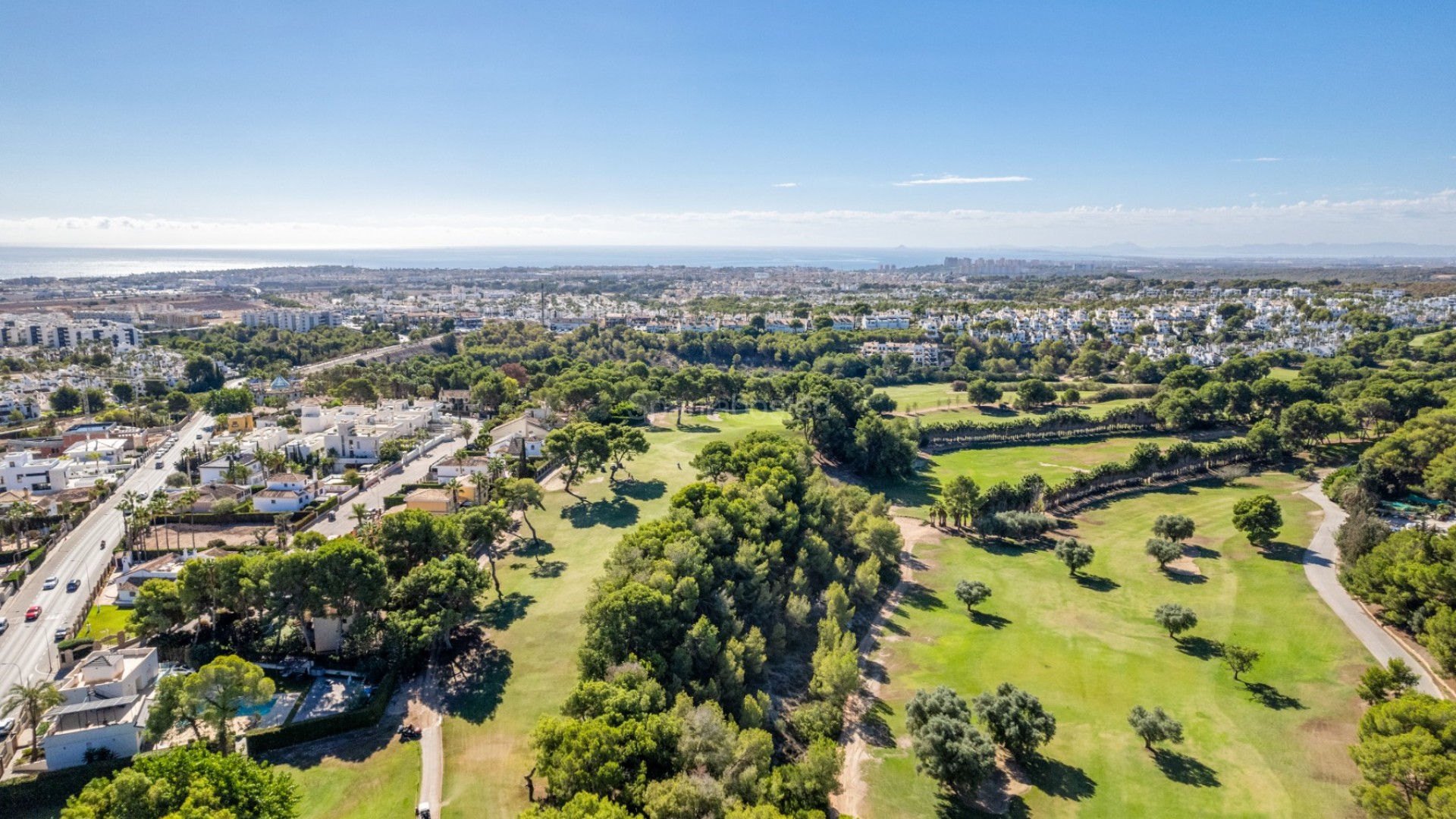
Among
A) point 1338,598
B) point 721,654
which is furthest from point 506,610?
point 1338,598

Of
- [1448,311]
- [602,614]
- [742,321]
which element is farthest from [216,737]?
Result: [1448,311]

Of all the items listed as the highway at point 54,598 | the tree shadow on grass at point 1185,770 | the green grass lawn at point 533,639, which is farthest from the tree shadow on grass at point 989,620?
the highway at point 54,598

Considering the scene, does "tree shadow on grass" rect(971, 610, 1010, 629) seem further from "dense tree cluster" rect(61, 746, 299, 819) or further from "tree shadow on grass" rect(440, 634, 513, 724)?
"dense tree cluster" rect(61, 746, 299, 819)

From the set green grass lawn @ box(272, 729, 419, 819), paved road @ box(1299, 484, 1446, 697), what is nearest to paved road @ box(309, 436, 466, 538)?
green grass lawn @ box(272, 729, 419, 819)

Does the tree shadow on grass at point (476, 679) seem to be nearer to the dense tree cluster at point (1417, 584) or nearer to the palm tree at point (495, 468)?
the palm tree at point (495, 468)

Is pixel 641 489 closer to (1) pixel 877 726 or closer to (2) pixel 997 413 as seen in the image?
(1) pixel 877 726

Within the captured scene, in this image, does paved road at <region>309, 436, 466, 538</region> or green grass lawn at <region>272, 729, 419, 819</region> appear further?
paved road at <region>309, 436, 466, 538</region>
